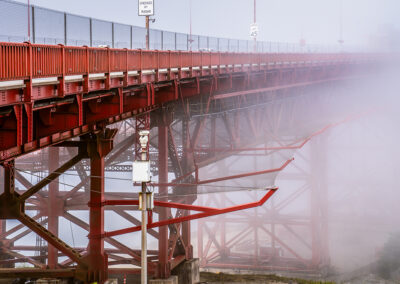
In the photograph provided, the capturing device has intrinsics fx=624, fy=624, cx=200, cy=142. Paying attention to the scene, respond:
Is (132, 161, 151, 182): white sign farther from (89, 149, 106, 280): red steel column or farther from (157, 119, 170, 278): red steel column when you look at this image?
(157, 119, 170, 278): red steel column

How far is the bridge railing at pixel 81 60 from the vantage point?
11.3 meters

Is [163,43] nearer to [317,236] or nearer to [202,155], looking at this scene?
[202,155]

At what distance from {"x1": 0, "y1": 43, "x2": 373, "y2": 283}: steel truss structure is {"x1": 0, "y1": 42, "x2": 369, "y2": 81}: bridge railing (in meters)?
0.03

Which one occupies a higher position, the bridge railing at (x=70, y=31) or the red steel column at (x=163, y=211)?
the bridge railing at (x=70, y=31)

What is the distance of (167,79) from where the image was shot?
68.9 ft

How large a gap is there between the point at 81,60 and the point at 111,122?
4.09 m

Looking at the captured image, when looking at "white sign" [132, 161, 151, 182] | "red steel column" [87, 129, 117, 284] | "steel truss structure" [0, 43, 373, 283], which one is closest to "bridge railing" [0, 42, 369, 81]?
"steel truss structure" [0, 43, 373, 283]

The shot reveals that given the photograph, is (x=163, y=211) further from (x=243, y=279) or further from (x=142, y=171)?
(x=142, y=171)

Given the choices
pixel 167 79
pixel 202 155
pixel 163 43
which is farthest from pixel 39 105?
pixel 202 155

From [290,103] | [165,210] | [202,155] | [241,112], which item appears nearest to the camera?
[165,210]

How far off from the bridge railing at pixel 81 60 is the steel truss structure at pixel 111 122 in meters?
0.03

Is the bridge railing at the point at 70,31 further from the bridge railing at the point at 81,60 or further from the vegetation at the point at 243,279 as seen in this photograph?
the vegetation at the point at 243,279

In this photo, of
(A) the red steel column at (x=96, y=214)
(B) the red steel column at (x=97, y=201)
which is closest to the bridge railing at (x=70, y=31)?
(B) the red steel column at (x=97, y=201)

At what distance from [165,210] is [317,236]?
62.1 ft
